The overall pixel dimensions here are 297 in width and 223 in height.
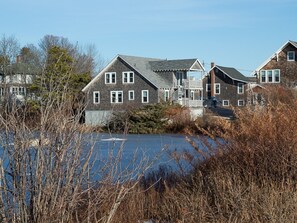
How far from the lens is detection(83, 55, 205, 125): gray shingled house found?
55.2 meters

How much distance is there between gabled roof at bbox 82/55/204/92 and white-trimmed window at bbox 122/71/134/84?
2.54 ft

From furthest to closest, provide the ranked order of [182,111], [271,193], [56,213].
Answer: [182,111]
[271,193]
[56,213]

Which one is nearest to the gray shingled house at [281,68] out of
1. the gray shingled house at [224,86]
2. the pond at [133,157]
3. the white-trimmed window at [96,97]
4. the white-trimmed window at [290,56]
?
the white-trimmed window at [290,56]

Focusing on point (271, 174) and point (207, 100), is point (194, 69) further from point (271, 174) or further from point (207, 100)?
point (271, 174)

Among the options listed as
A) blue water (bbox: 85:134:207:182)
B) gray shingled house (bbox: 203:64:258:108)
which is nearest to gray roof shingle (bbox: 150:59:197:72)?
gray shingled house (bbox: 203:64:258:108)

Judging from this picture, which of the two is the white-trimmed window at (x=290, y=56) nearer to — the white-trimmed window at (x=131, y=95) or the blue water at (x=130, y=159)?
the white-trimmed window at (x=131, y=95)

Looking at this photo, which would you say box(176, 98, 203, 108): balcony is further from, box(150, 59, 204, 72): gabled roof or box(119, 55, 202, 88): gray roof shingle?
box(150, 59, 204, 72): gabled roof

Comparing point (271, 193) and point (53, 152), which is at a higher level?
point (53, 152)

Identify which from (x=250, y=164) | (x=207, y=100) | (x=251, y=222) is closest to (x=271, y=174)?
(x=250, y=164)

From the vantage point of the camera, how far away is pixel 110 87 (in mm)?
→ 56969

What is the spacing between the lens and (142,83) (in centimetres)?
5541

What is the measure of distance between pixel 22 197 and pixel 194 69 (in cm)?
5290

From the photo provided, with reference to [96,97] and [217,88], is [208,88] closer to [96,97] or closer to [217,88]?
[217,88]

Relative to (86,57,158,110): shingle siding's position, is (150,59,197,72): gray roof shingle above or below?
above
